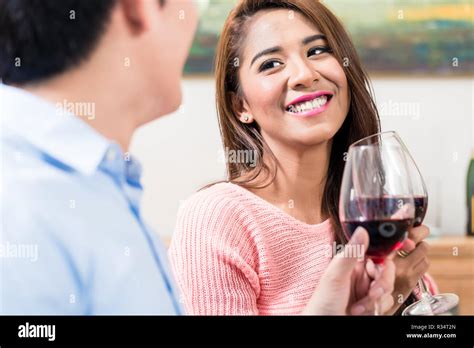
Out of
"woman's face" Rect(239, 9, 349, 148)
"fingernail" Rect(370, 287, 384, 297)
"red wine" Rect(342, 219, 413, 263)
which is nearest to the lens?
"red wine" Rect(342, 219, 413, 263)

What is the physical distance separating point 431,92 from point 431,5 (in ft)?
0.55

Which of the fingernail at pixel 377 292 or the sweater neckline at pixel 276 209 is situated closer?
the fingernail at pixel 377 292

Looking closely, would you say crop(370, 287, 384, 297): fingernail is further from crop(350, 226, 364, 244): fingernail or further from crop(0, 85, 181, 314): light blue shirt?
crop(0, 85, 181, 314): light blue shirt

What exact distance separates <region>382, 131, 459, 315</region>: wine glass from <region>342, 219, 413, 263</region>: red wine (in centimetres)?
10

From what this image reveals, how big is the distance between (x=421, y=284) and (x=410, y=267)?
0.06m

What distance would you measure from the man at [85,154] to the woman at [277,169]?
9cm

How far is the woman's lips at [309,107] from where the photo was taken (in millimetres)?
1273

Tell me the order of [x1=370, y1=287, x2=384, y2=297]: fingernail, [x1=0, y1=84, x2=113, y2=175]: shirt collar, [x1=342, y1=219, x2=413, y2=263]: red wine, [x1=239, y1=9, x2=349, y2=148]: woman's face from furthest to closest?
1. [x1=239, y1=9, x2=349, y2=148]: woman's face
2. [x1=370, y1=287, x2=384, y2=297]: fingernail
3. [x1=342, y1=219, x2=413, y2=263]: red wine
4. [x1=0, y1=84, x2=113, y2=175]: shirt collar

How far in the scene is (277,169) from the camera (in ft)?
4.35

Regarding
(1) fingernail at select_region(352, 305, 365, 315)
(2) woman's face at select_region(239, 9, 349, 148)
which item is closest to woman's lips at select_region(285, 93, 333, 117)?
(2) woman's face at select_region(239, 9, 349, 148)

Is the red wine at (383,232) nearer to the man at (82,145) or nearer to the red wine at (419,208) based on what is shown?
the red wine at (419,208)

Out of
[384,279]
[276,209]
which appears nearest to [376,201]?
[384,279]

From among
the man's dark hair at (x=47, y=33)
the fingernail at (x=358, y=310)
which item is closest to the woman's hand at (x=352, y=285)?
the fingernail at (x=358, y=310)

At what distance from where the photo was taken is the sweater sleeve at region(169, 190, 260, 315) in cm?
122
